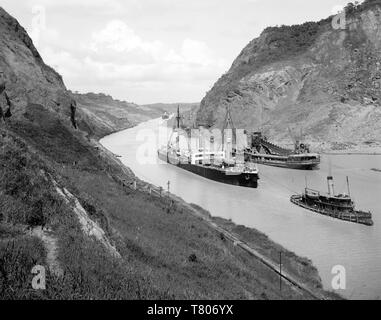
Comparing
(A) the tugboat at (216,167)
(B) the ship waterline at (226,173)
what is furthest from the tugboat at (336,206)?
(A) the tugboat at (216,167)

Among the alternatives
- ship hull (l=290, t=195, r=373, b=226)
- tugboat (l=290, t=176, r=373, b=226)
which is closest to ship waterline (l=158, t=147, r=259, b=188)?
tugboat (l=290, t=176, r=373, b=226)

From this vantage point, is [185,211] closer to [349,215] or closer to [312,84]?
[349,215]

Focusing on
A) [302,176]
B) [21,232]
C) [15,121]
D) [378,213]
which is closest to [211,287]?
[21,232]

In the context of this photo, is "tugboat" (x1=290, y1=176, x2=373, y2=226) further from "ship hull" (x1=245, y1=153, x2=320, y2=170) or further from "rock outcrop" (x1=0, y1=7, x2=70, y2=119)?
"rock outcrop" (x1=0, y1=7, x2=70, y2=119)

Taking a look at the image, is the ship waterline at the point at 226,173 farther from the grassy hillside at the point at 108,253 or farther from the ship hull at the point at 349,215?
the grassy hillside at the point at 108,253

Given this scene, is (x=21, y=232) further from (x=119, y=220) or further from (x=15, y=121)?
(x=15, y=121)

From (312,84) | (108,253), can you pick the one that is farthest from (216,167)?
(312,84)
